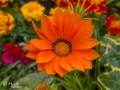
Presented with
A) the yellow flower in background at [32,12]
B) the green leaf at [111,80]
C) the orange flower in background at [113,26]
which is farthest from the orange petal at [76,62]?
the yellow flower in background at [32,12]

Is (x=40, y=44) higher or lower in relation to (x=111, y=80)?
higher

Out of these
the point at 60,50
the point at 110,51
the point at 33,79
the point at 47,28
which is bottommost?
the point at 33,79

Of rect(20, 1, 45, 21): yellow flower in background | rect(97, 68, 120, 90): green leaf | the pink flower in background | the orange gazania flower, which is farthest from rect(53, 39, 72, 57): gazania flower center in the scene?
rect(20, 1, 45, 21): yellow flower in background

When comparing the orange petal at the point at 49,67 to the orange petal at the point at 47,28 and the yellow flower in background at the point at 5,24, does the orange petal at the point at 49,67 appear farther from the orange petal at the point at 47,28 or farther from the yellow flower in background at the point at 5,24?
the yellow flower in background at the point at 5,24

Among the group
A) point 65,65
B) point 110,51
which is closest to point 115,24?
point 110,51

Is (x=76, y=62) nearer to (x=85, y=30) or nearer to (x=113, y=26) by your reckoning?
(x=85, y=30)

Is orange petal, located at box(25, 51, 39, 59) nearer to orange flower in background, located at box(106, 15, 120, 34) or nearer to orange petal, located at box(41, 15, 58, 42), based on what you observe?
orange petal, located at box(41, 15, 58, 42)

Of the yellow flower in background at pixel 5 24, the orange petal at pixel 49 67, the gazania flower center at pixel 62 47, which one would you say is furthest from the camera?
the yellow flower in background at pixel 5 24
